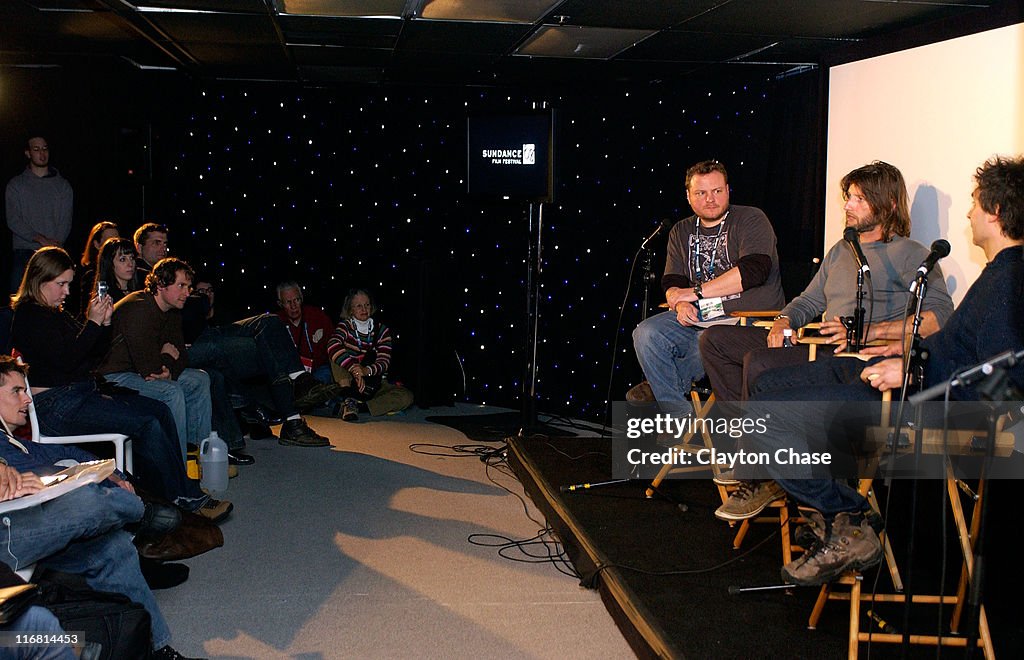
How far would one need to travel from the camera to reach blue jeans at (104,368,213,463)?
470 cm

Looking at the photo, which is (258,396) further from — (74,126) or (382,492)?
(74,126)

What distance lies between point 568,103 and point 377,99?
61.8 inches

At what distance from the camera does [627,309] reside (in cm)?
703

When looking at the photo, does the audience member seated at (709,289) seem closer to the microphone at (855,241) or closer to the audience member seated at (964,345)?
the microphone at (855,241)

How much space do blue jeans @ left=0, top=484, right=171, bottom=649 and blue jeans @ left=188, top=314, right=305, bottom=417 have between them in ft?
9.57

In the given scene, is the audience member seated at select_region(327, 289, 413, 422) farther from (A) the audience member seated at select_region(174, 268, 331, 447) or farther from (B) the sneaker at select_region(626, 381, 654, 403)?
(B) the sneaker at select_region(626, 381, 654, 403)

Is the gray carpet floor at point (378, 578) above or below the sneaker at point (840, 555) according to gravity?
below

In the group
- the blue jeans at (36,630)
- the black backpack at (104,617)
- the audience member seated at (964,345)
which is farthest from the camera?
the audience member seated at (964,345)

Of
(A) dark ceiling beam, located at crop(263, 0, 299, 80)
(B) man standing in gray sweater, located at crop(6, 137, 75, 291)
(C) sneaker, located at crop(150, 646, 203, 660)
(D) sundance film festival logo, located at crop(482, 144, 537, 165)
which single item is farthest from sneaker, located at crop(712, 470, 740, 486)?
(B) man standing in gray sweater, located at crop(6, 137, 75, 291)

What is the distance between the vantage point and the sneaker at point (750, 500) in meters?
3.50

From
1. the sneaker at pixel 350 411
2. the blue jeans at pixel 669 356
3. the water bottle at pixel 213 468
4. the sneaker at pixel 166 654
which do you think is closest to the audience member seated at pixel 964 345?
the blue jeans at pixel 669 356

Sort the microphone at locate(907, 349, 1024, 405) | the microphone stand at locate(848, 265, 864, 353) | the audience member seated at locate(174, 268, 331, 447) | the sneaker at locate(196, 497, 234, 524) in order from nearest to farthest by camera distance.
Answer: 1. the microphone at locate(907, 349, 1024, 405)
2. the microphone stand at locate(848, 265, 864, 353)
3. the sneaker at locate(196, 497, 234, 524)
4. the audience member seated at locate(174, 268, 331, 447)

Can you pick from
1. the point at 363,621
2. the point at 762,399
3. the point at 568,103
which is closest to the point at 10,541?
the point at 363,621

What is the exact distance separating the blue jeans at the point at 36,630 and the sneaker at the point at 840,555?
6.55 ft
